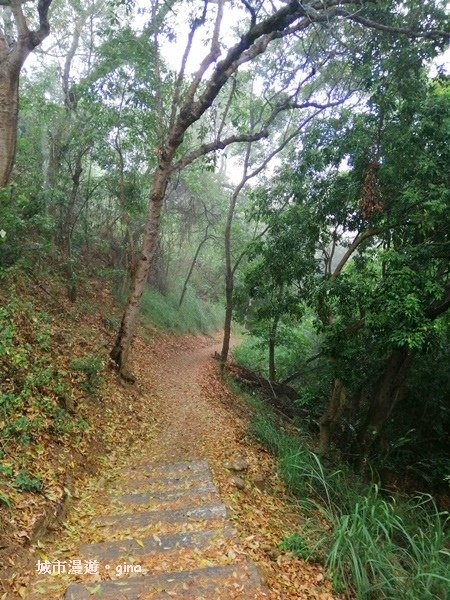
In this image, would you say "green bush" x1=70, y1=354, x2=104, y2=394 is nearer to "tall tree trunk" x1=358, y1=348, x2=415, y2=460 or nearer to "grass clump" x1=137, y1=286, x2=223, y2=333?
"tall tree trunk" x1=358, y1=348, x2=415, y2=460

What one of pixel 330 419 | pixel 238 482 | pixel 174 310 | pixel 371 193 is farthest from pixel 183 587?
pixel 174 310

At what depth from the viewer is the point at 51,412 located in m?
5.61

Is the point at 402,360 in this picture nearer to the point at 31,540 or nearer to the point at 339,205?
the point at 339,205

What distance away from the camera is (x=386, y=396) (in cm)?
857

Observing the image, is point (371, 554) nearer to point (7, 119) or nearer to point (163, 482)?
point (163, 482)

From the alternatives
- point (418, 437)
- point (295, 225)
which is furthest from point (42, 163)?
point (418, 437)

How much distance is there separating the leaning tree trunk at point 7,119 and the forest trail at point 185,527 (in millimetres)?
5079

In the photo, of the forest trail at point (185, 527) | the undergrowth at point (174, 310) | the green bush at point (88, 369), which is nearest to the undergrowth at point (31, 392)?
the green bush at point (88, 369)

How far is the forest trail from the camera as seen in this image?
10.8ft

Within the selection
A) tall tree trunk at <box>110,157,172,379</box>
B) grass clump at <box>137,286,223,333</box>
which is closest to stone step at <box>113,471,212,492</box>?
tall tree trunk at <box>110,157,172,379</box>

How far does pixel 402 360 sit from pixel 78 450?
652cm

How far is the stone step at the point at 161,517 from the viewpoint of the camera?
14.1ft

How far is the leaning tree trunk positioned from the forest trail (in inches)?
200

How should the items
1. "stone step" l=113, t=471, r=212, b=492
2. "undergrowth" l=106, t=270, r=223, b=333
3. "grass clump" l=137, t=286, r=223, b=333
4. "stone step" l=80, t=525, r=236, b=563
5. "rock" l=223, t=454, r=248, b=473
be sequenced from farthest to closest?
"grass clump" l=137, t=286, r=223, b=333 < "undergrowth" l=106, t=270, r=223, b=333 < "rock" l=223, t=454, r=248, b=473 < "stone step" l=113, t=471, r=212, b=492 < "stone step" l=80, t=525, r=236, b=563
